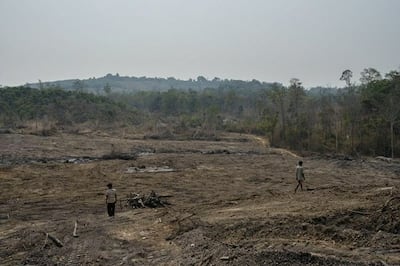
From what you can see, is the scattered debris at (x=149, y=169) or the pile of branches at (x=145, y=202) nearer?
the pile of branches at (x=145, y=202)

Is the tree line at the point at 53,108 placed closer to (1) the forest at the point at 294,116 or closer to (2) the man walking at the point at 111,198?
(1) the forest at the point at 294,116

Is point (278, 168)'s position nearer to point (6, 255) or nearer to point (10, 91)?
point (6, 255)

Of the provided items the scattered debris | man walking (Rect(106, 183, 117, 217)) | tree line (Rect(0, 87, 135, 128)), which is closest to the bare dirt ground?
the scattered debris

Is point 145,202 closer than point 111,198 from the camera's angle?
No

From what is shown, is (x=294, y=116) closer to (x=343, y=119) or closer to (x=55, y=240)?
(x=343, y=119)

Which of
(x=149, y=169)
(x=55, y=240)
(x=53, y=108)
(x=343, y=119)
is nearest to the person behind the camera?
(x=55, y=240)

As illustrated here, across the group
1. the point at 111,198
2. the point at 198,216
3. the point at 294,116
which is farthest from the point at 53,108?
the point at 198,216

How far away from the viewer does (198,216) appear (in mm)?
14453

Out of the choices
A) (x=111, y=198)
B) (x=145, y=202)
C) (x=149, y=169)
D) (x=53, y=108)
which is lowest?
(x=149, y=169)

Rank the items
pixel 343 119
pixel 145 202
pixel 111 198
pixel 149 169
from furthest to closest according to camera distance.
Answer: pixel 343 119, pixel 149 169, pixel 145 202, pixel 111 198

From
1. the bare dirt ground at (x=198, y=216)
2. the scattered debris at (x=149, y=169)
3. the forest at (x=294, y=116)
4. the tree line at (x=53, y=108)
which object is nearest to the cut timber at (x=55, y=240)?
the bare dirt ground at (x=198, y=216)

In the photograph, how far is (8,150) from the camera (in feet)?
111

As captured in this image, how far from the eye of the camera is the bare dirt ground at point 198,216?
388 inches

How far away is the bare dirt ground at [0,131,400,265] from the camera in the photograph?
9.87m
